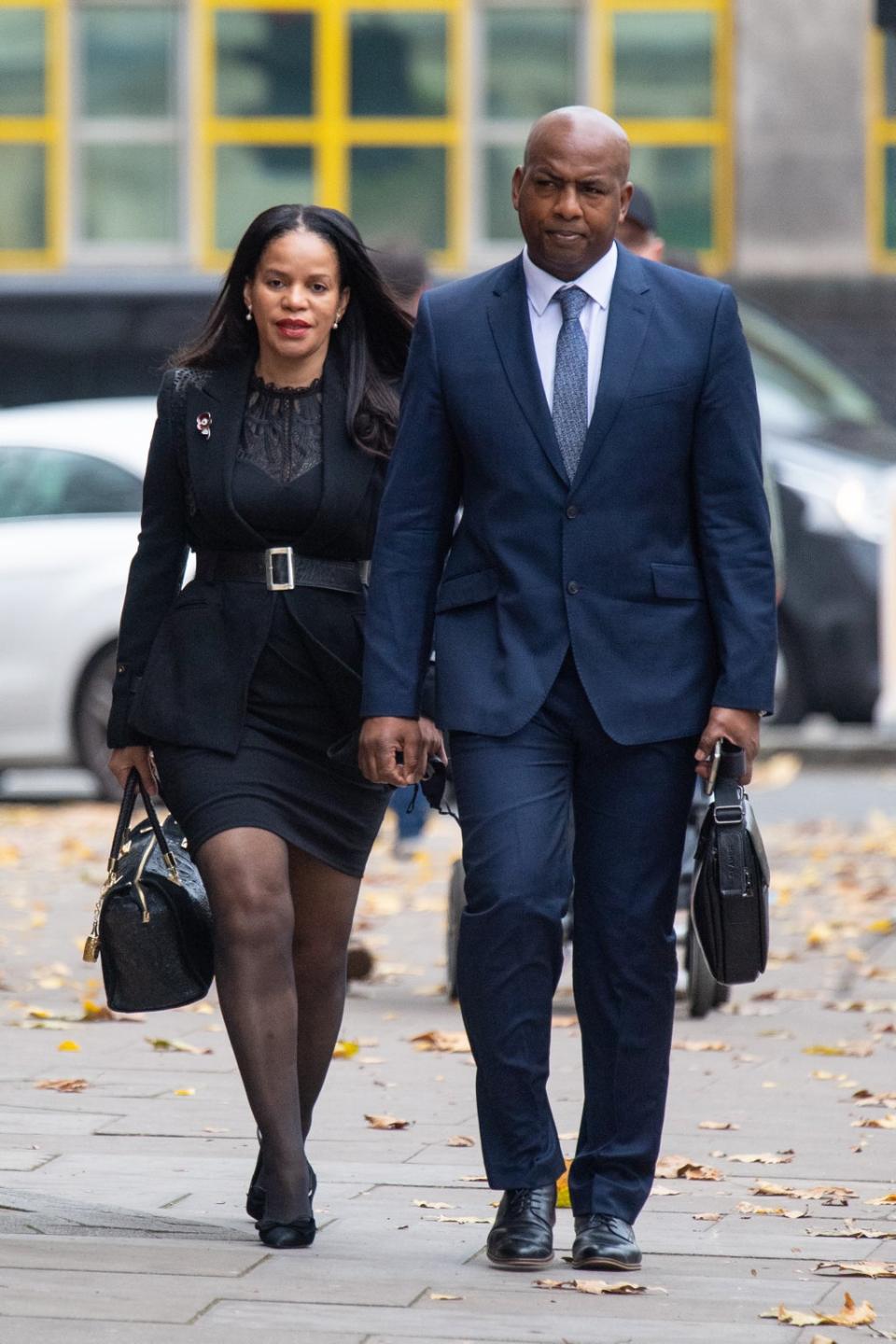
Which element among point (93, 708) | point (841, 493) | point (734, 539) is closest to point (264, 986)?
point (734, 539)

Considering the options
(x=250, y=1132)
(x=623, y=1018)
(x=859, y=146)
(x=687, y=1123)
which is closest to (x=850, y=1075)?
(x=687, y=1123)

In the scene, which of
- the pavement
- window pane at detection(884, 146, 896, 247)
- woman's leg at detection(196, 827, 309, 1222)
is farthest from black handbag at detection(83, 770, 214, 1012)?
window pane at detection(884, 146, 896, 247)

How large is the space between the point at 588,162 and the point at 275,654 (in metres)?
1.03

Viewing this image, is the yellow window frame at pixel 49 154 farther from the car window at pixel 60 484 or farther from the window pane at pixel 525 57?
the car window at pixel 60 484

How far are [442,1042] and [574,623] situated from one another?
266cm

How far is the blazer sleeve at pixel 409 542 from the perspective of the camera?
189 inches

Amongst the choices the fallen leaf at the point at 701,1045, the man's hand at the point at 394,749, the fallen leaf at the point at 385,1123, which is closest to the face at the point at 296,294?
the man's hand at the point at 394,749

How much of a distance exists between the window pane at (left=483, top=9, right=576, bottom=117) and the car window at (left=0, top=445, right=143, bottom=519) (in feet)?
31.8

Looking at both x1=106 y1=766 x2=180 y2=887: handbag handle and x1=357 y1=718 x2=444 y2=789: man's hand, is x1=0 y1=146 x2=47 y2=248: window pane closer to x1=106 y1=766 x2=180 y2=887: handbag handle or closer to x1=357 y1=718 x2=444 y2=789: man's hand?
x1=106 y1=766 x2=180 y2=887: handbag handle

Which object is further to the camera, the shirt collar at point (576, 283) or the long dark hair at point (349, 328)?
the long dark hair at point (349, 328)

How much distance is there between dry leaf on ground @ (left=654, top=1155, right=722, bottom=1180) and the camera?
5.55 metres

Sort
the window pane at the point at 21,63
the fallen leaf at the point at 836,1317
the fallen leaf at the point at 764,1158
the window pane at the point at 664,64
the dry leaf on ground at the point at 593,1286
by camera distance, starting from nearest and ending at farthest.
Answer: the fallen leaf at the point at 836,1317
the dry leaf on ground at the point at 593,1286
the fallen leaf at the point at 764,1158
the window pane at the point at 664,64
the window pane at the point at 21,63

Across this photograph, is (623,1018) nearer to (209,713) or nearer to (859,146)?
(209,713)

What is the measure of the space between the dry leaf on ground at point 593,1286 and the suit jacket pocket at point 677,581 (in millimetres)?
1132
